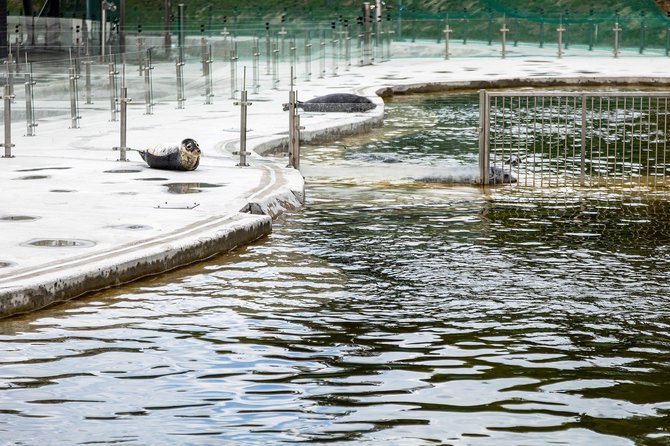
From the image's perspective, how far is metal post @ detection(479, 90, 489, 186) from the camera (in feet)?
53.5

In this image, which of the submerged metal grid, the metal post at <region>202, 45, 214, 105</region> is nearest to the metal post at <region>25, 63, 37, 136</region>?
the metal post at <region>202, 45, 214, 105</region>

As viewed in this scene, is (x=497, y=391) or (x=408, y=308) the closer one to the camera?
(x=497, y=391)

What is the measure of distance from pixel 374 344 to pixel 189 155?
320 inches

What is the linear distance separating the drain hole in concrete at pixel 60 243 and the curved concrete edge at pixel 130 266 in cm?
53

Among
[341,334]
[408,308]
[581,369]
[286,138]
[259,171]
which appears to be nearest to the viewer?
[581,369]

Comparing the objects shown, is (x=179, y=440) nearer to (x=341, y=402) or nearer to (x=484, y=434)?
(x=341, y=402)

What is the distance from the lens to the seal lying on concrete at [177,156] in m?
15.9

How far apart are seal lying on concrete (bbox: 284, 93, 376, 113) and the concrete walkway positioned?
412mm

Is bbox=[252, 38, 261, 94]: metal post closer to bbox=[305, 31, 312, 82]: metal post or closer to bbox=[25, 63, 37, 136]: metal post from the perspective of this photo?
Answer: bbox=[305, 31, 312, 82]: metal post

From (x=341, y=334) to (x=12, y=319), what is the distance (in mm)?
2196

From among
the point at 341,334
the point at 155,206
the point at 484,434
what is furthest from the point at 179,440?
the point at 155,206

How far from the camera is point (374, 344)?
826 cm

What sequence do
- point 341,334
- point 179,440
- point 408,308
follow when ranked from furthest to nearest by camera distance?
1. point 408,308
2. point 341,334
3. point 179,440

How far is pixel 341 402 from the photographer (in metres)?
7.00
